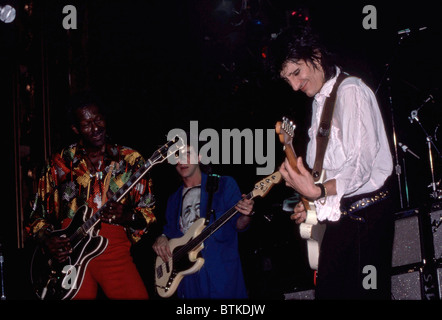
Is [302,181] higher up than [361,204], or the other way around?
[302,181]

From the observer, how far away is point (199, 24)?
239 inches

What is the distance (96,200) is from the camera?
12.5 feet

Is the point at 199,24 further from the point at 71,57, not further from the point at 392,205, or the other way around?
the point at 392,205

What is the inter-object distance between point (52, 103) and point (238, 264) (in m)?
2.88

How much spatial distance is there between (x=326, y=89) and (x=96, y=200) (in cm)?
213

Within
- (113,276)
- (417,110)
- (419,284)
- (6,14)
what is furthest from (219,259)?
(417,110)

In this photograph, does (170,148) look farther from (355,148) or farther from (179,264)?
(355,148)

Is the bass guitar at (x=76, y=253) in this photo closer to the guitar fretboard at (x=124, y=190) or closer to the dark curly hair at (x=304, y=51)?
the guitar fretboard at (x=124, y=190)

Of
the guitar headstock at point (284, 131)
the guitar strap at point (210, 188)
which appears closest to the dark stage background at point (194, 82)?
the guitar strap at point (210, 188)

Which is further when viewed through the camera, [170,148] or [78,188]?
[170,148]

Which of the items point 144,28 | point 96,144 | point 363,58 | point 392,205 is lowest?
point 392,205

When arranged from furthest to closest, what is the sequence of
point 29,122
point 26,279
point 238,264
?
point 29,122
point 26,279
point 238,264

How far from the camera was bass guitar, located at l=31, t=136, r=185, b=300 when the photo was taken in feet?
11.5
